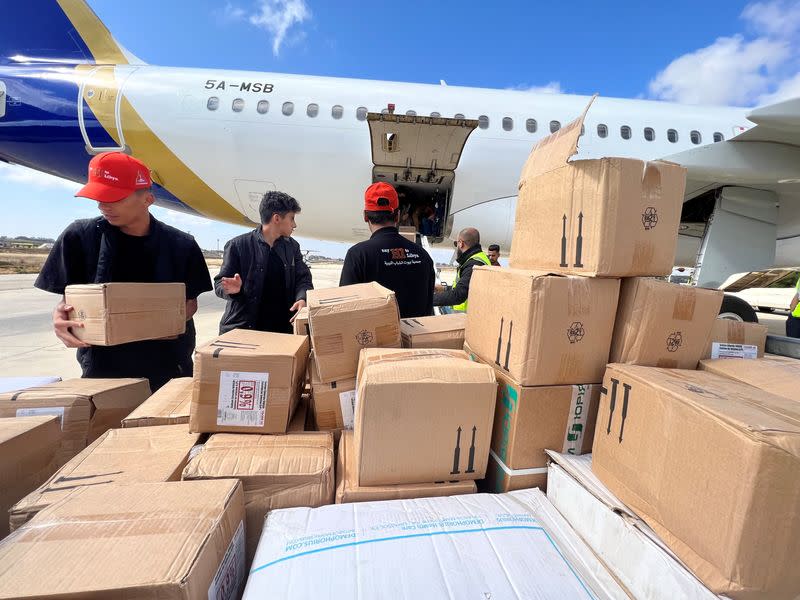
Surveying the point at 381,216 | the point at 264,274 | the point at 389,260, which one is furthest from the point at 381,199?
the point at 264,274

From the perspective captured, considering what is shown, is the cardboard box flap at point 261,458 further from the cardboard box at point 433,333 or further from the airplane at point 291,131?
the airplane at point 291,131

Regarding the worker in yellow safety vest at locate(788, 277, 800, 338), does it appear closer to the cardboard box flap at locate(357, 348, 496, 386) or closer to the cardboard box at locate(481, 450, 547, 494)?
the cardboard box at locate(481, 450, 547, 494)

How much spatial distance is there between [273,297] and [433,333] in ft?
3.68

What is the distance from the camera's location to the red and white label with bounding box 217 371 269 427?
1244mm

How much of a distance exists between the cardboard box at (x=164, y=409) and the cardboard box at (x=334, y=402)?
49 centimetres

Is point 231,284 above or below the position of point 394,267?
below

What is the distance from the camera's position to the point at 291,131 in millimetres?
5238

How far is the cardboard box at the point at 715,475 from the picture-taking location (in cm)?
71

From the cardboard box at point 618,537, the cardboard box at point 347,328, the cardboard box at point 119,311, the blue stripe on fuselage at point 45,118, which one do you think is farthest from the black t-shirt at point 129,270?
the blue stripe on fuselage at point 45,118

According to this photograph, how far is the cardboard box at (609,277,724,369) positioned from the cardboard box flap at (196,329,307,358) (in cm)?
113

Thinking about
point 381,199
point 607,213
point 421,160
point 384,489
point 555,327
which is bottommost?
point 384,489

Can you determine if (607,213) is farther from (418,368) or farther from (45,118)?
(45,118)

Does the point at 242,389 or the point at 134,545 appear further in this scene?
the point at 242,389

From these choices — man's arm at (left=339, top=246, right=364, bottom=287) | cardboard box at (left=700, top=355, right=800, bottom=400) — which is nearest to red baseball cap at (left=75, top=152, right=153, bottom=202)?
man's arm at (left=339, top=246, right=364, bottom=287)
